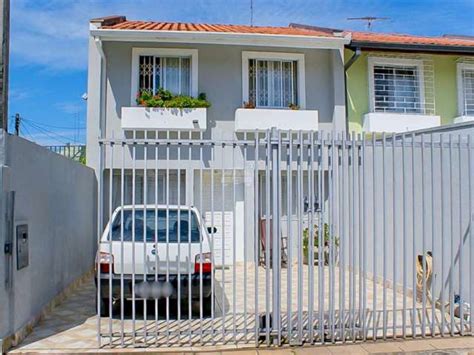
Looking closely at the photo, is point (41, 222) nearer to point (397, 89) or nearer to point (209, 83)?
point (209, 83)

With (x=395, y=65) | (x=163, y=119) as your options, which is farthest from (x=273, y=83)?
(x=395, y=65)

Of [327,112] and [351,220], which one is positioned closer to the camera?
[351,220]

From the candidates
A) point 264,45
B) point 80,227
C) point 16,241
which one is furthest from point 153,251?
Result: point 264,45

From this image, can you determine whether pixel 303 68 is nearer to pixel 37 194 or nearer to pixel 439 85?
pixel 439 85

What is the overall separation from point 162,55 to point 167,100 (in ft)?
4.62

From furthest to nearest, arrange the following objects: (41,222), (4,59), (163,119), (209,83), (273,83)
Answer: (273,83) → (209,83) → (163,119) → (41,222) → (4,59)

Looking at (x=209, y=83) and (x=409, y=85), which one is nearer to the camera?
(x=209, y=83)

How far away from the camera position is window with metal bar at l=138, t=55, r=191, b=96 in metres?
12.0

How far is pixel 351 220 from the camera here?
6.14 m

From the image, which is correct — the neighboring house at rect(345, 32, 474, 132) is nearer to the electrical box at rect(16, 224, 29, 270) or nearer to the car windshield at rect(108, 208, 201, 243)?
the car windshield at rect(108, 208, 201, 243)

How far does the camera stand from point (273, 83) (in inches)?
493

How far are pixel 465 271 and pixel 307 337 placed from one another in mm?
3097

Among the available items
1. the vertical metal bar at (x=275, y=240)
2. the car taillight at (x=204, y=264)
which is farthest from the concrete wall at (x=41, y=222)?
the vertical metal bar at (x=275, y=240)

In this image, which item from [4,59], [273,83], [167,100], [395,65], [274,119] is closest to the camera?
[4,59]
